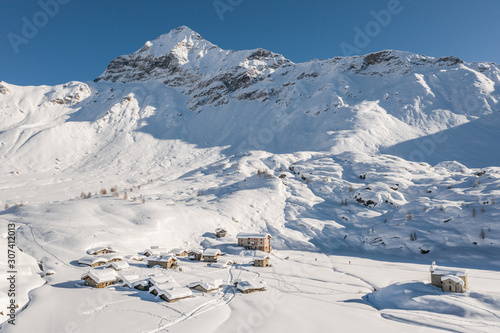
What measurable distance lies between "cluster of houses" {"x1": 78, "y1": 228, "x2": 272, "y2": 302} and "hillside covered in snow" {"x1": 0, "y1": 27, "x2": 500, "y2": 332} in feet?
6.81

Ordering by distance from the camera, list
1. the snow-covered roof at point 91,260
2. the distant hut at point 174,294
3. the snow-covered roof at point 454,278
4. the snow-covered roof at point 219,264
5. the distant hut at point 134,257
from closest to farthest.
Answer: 1. the distant hut at point 174,294
2. the snow-covered roof at point 454,278
3. the snow-covered roof at point 91,260
4. the snow-covered roof at point 219,264
5. the distant hut at point 134,257

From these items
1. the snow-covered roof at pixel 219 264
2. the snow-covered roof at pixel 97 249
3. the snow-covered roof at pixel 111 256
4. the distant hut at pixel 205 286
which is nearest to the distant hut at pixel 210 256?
the snow-covered roof at pixel 219 264

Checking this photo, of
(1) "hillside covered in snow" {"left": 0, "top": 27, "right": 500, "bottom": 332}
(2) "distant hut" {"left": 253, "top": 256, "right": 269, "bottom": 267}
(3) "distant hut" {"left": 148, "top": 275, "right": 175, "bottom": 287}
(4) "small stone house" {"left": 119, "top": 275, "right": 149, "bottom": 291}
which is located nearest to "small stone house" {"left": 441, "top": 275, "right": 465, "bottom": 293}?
(1) "hillside covered in snow" {"left": 0, "top": 27, "right": 500, "bottom": 332}

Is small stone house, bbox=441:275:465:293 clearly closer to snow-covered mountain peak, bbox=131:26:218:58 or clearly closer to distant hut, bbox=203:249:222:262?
distant hut, bbox=203:249:222:262

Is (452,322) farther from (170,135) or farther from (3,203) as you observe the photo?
(170,135)

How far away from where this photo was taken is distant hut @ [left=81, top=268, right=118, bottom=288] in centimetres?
2612

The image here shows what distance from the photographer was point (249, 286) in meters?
26.9

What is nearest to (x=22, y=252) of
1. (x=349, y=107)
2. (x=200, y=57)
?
(x=349, y=107)

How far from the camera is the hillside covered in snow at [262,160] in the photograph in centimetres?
4328

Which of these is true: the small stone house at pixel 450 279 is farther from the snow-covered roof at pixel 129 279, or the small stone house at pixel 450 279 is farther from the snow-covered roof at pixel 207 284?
the snow-covered roof at pixel 129 279

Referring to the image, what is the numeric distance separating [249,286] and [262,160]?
59.8m

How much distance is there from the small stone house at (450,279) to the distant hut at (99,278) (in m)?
27.9

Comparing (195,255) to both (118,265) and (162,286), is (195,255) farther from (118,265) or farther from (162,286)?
(162,286)

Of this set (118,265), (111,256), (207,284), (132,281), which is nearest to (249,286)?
(207,284)
